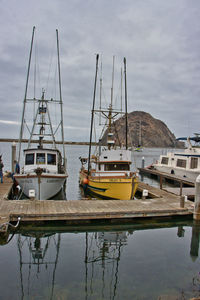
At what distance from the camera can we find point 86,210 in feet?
42.9

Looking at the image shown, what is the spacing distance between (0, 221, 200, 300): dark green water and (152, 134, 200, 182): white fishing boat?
16.0 metres

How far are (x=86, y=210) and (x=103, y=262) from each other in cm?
365

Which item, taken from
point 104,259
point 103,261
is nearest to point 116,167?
point 104,259

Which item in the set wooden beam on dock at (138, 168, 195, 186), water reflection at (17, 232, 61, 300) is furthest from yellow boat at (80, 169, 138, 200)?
water reflection at (17, 232, 61, 300)

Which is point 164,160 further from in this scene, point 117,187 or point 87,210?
point 87,210

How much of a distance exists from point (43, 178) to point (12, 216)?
5.01m

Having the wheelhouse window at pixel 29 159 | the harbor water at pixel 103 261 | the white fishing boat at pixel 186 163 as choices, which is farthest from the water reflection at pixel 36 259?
the white fishing boat at pixel 186 163

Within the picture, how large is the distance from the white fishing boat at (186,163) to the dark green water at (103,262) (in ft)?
52.5

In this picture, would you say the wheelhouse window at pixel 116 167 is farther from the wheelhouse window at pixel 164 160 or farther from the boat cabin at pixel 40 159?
the wheelhouse window at pixel 164 160

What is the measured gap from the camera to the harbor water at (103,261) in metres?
7.60

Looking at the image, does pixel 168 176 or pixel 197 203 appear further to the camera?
pixel 168 176

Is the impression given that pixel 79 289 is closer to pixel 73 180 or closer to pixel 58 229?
pixel 58 229

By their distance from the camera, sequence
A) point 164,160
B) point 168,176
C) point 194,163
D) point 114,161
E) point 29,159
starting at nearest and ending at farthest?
1. point 114,161
2. point 29,159
3. point 194,163
4. point 168,176
5. point 164,160

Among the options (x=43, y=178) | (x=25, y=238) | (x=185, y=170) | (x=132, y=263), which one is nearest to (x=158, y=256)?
(x=132, y=263)
